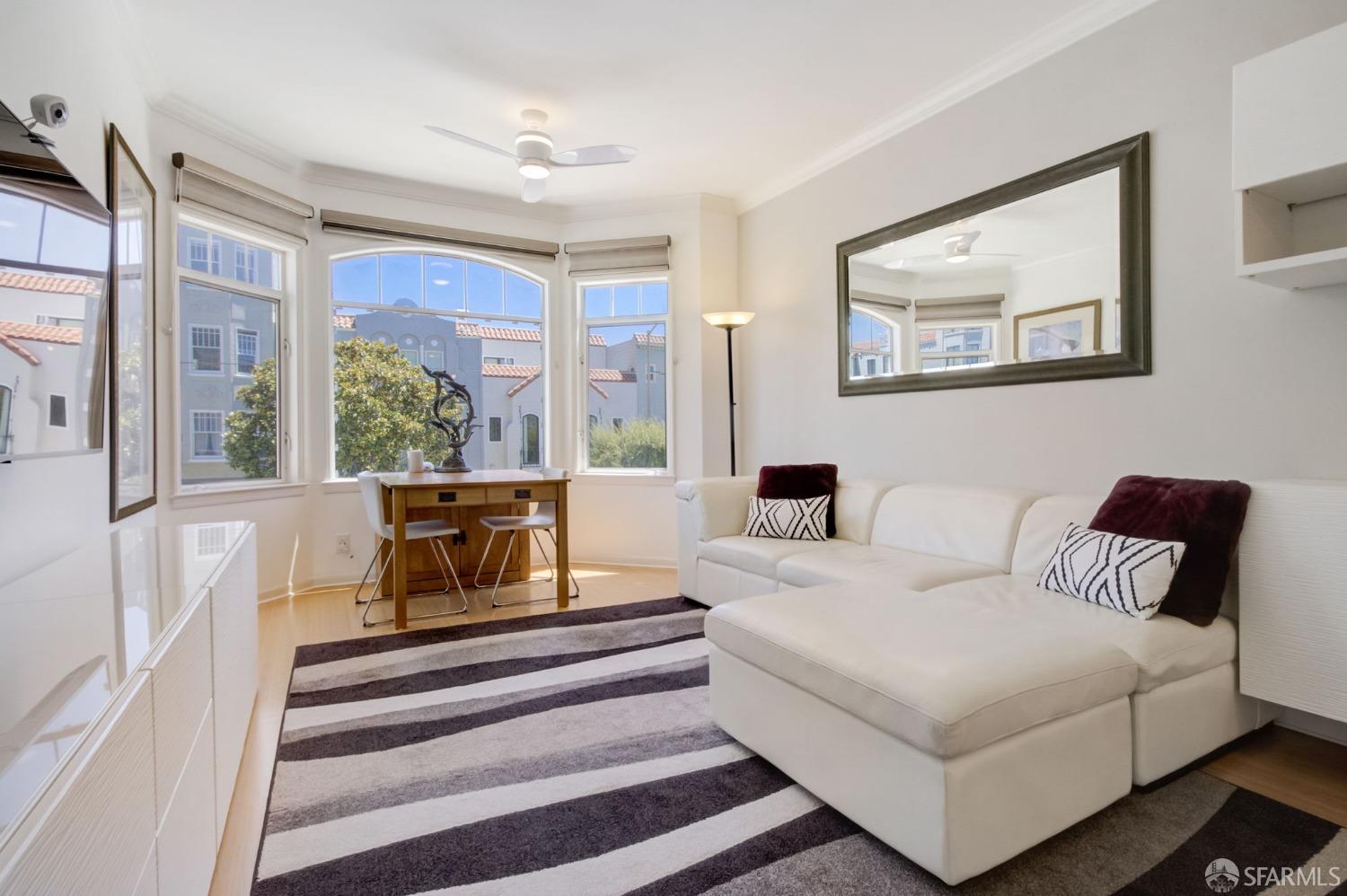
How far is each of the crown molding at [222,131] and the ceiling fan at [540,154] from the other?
3.99ft

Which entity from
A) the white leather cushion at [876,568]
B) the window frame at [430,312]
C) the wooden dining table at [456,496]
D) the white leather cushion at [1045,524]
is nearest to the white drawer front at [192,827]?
the wooden dining table at [456,496]

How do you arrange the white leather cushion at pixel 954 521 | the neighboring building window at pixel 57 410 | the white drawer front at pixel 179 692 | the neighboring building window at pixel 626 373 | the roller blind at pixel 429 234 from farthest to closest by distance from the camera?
the neighboring building window at pixel 626 373 → the roller blind at pixel 429 234 → the white leather cushion at pixel 954 521 → the neighboring building window at pixel 57 410 → the white drawer front at pixel 179 692

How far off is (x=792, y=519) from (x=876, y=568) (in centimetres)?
80

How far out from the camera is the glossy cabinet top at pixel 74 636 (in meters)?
0.72

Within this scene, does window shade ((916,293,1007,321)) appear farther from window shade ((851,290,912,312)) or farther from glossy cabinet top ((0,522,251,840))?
glossy cabinet top ((0,522,251,840))

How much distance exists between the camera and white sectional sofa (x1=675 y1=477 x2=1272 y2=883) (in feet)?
4.79

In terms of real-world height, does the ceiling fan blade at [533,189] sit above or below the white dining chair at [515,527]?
above

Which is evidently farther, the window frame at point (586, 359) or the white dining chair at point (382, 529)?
the window frame at point (586, 359)

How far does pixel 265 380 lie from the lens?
4160mm

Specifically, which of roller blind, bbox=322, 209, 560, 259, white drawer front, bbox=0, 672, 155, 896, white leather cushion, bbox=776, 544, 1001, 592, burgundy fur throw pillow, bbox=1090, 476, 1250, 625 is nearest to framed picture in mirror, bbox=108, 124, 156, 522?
roller blind, bbox=322, 209, 560, 259

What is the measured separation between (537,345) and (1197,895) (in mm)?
4767

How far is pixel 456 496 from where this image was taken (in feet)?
12.0

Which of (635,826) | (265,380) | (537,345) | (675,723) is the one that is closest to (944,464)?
(675,723)

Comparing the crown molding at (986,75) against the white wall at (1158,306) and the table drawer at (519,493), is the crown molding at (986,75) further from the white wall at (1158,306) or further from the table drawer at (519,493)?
the table drawer at (519,493)
